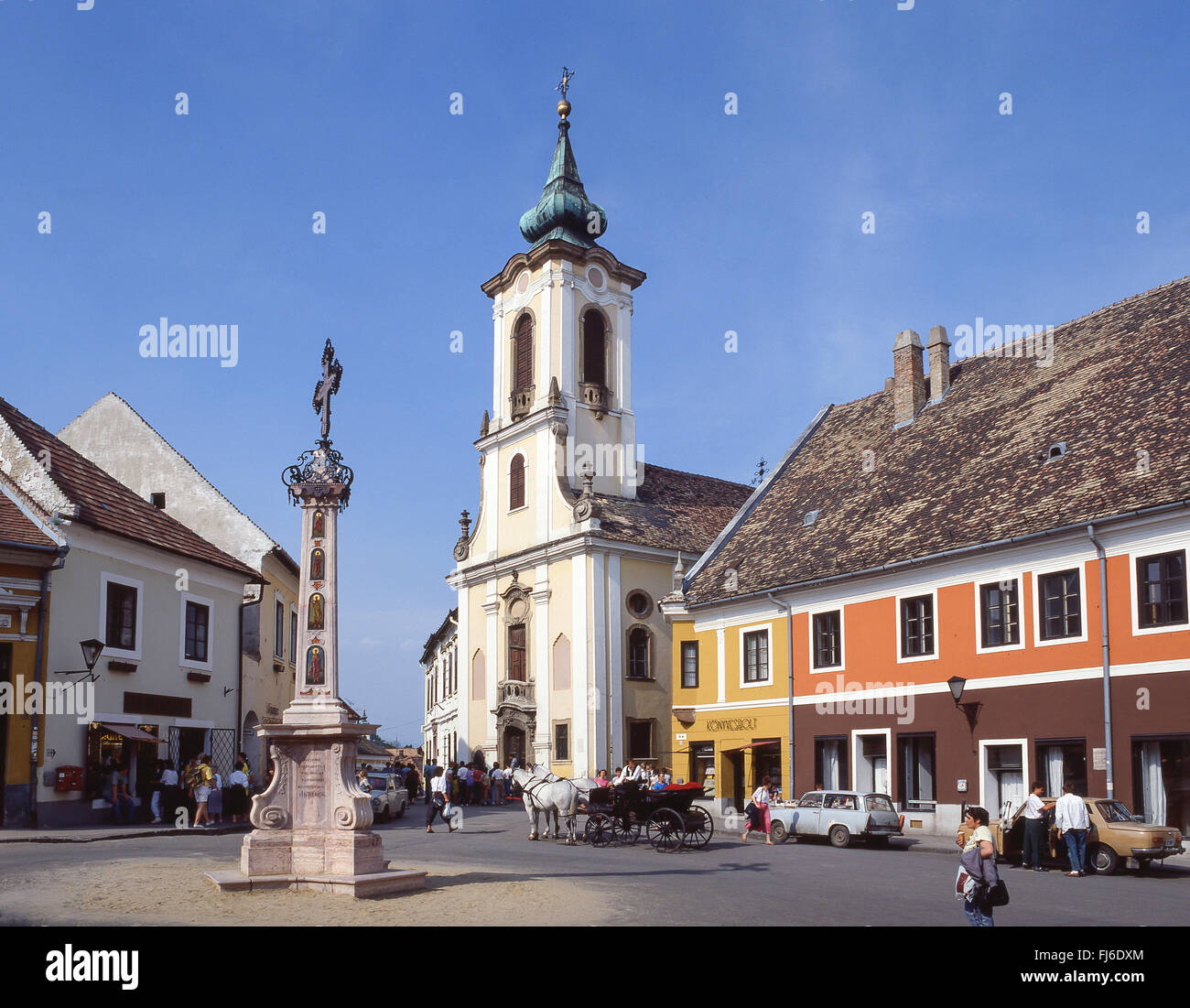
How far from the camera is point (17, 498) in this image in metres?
27.5

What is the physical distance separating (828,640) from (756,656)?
3108 millimetres

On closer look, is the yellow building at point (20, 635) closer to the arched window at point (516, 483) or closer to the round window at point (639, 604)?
the round window at point (639, 604)

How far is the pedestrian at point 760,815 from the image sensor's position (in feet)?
90.8

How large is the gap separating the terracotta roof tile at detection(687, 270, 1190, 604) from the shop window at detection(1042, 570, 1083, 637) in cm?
115

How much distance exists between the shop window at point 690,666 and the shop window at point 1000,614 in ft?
41.5

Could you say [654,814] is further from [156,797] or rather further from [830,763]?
[156,797]

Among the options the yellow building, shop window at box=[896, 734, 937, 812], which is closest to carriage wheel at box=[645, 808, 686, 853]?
shop window at box=[896, 734, 937, 812]

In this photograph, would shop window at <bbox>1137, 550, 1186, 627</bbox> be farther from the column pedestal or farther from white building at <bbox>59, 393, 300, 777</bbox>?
white building at <bbox>59, 393, 300, 777</bbox>

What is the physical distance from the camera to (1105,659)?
24.1 metres

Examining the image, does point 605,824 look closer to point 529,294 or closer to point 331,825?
point 331,825

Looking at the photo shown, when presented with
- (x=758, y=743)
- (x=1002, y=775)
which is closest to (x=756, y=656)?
(x=758, y=743)

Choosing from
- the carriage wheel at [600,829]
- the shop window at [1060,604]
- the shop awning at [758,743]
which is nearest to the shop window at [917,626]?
the shop window at [1060,604]

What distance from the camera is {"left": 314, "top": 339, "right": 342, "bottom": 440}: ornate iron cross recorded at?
17797 millimetres

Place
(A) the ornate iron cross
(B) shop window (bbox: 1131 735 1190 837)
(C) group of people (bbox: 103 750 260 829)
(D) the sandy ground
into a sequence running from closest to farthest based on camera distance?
(D) the sandy ground
(A) the ornate iron cross
(B) shop window (bbox: 1131 735 1190 837)
(C) group of people (bbox: 103 750 260 829)
